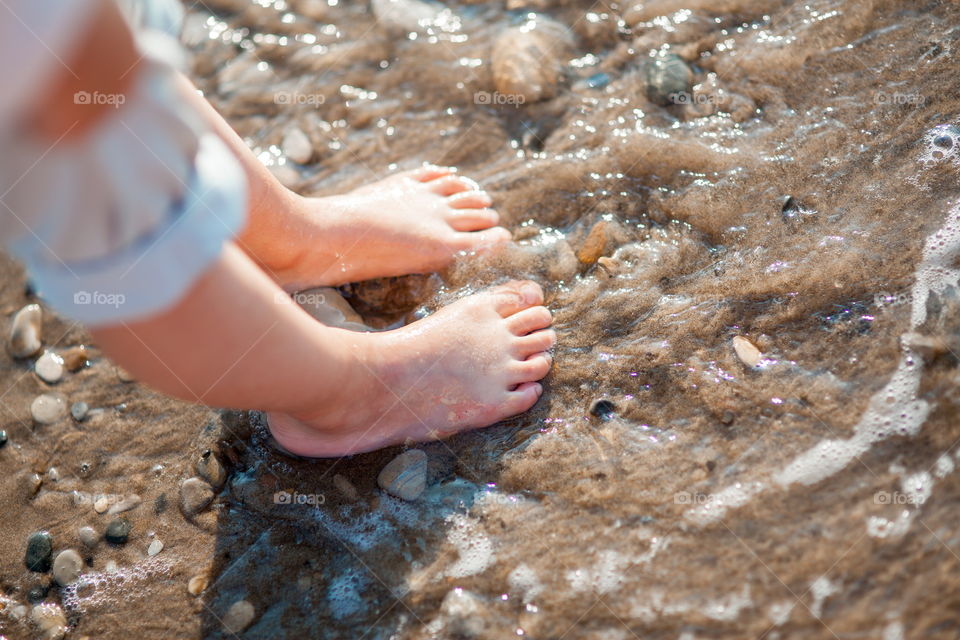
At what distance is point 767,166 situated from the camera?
95.7 inches

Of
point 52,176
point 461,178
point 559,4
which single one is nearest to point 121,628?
point 52,176

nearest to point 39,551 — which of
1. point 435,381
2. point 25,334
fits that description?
point 25,334

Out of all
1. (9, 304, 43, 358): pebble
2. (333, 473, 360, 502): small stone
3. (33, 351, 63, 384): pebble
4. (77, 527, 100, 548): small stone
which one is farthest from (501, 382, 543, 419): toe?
(9, 304, 43, 358): pebble

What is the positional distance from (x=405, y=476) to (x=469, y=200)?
41.0 inches

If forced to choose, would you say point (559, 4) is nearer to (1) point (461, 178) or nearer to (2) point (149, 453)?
(1) point (461, 178)

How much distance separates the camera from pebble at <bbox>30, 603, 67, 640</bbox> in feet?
6.82

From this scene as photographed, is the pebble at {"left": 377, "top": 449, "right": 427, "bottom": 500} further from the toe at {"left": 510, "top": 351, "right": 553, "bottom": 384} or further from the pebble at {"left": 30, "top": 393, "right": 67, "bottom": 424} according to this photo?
the pebble at {"left": 30, "top": 393, "right": 67, "bottom": 424}

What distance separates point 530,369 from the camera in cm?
226

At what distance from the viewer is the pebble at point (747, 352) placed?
2090 millimetres

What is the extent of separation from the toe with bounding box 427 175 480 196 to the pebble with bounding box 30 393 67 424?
1.44 m

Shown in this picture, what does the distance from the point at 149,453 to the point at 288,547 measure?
59 cm

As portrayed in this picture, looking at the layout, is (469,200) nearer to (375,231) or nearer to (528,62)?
(375,231)

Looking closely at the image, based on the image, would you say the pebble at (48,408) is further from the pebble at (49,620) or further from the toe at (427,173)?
the toe at (427,173)

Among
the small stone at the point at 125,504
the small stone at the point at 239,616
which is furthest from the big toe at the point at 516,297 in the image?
the small stone at the point at 125,504
